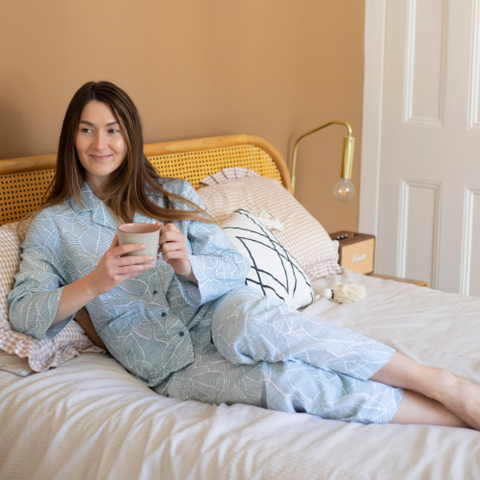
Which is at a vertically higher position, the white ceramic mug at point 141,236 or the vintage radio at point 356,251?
the white ceramic mug at point 141,236

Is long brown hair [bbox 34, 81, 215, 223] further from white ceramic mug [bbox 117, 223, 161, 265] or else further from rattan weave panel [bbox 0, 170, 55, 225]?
white ceramic mug [bbox 117, 223, 161, 265]

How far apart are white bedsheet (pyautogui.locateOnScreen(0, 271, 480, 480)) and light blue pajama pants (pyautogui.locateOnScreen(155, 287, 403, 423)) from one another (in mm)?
38

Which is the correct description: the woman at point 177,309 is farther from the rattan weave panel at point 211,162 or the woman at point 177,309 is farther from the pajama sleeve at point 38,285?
the rattan weave panel at point 211,162

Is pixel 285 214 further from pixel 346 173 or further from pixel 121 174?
pixel 121 174

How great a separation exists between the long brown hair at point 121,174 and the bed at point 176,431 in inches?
7.1

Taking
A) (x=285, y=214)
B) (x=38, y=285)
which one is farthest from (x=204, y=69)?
(x=38, y=285)

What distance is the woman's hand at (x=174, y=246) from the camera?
121cm

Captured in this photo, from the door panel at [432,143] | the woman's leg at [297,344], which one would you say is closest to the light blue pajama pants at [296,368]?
the woman's leg at [297,344]

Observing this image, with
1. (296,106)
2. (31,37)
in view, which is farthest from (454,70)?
(31,37)

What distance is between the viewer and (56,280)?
4.39 feet

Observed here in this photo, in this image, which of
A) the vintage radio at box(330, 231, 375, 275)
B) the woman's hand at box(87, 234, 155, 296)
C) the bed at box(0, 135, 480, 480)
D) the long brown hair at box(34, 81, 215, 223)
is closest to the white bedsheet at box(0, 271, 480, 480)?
the bed at box(0, 135, 480, 480)

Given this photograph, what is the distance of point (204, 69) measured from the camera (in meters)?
2.19

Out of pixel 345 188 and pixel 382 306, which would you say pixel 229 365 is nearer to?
pixel 382 306

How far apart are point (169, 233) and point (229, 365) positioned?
30 cm
